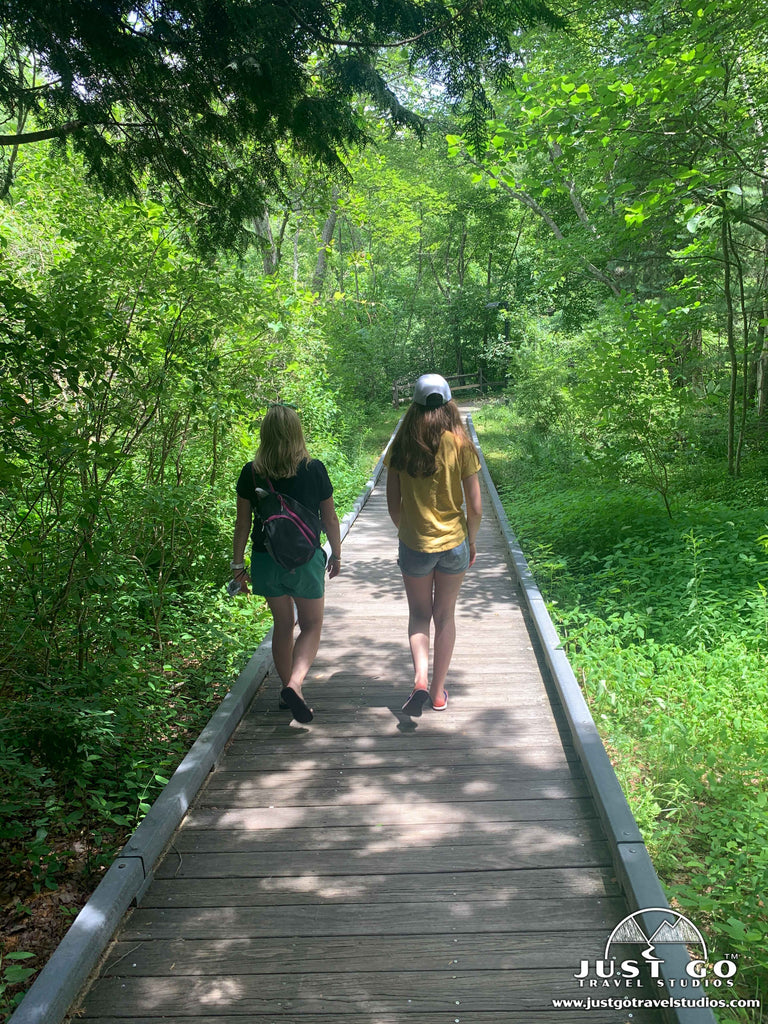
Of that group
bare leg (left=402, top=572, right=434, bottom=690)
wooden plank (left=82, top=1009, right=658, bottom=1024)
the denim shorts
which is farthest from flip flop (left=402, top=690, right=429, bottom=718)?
wooden plank (left=82, top=1009, right=658, bottom=1024)

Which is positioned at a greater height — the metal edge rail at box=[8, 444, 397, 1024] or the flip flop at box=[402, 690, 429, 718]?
the flip flop at box=[402, 690, 429, 718]

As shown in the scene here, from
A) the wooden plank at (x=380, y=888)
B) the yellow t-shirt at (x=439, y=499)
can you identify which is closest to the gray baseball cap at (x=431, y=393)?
the yellow t-shirt at (x=439, y=499)

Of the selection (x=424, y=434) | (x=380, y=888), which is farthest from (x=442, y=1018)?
(x=424, y=434)

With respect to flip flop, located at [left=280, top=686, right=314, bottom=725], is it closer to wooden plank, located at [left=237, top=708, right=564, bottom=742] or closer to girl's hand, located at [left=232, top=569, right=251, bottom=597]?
wooden plank, located at [left=237, top=708, right=564, bottom=742]

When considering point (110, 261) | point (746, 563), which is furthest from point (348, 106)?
point (746, 563)

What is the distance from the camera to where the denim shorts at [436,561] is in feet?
14.2

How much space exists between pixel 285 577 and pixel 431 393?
138 centimetres

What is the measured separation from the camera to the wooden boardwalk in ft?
8.48

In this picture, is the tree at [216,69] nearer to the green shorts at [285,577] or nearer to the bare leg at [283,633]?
the green shorts at [285,577]

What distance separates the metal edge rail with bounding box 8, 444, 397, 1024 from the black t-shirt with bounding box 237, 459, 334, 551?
47.4 inches

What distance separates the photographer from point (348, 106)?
4406mm

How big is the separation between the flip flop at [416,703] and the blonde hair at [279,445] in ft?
5.25

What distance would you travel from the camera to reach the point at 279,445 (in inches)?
164

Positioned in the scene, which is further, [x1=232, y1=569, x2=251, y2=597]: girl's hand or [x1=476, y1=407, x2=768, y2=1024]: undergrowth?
[x1=232, y1=569, x2=251, y2=597]: girl's hand
